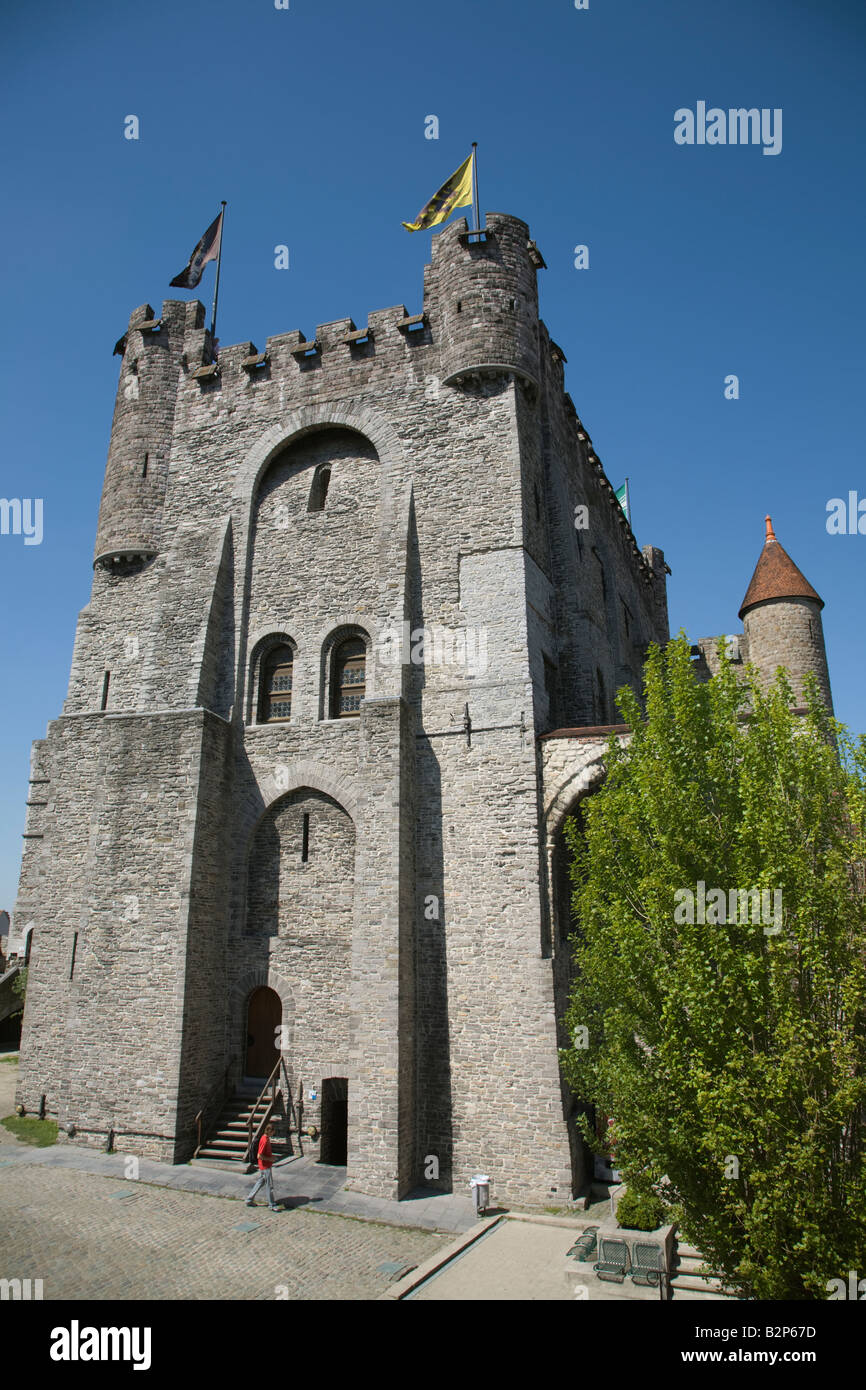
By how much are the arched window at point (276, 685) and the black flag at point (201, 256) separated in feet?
33.9

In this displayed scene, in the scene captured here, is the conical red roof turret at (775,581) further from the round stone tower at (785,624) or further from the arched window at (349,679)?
the arched window at (349,679)

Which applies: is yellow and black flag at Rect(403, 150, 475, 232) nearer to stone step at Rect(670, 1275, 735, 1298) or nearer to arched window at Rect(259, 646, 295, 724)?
arched window at Rect(259, 646, 295, 724)

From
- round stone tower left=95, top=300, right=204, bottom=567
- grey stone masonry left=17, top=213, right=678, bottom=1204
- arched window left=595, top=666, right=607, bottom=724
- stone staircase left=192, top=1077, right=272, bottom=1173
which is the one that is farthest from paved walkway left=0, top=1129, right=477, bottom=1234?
→ round stone tower left=95, top=300, right=204, bottom=567

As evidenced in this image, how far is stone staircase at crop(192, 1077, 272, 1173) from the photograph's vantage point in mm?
13344

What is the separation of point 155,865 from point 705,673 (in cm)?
2047

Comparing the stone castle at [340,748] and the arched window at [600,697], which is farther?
the arched window at [600,697]

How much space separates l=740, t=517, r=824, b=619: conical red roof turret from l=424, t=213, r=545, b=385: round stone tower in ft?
38.2

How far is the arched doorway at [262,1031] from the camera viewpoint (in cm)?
1468

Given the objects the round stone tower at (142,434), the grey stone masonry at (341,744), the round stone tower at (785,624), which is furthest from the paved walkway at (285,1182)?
the round stone tower at (785,624)
